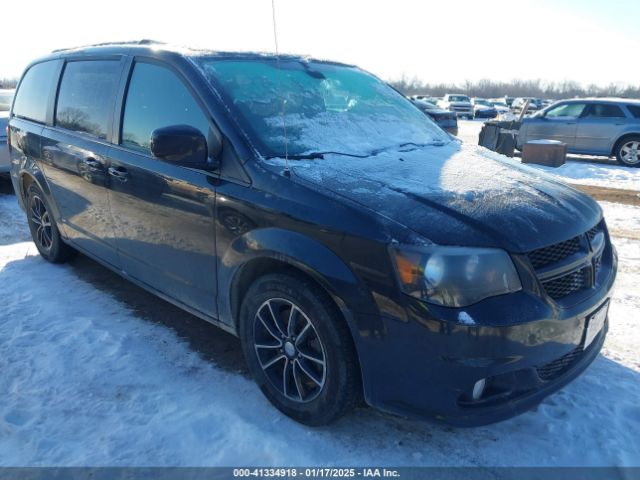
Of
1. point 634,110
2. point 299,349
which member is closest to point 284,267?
point 299,349

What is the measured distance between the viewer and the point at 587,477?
231 cm

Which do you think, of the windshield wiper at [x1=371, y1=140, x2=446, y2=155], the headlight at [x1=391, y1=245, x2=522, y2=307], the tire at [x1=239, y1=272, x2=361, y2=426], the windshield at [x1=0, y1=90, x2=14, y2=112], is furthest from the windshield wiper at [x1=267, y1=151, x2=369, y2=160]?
the windshield at [x1=0, y1=90, x2=14, y2=112]

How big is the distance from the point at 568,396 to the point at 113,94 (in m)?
3.43

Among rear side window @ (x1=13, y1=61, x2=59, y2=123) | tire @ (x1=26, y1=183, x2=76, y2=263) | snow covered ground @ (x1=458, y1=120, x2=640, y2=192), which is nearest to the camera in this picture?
rear side window @ (x1=13, y1=61, x2=59, y2=123)

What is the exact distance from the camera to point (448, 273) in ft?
6.74

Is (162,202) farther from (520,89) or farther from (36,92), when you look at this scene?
(520,89)

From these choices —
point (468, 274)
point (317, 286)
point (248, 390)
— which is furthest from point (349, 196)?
point (248, 390)

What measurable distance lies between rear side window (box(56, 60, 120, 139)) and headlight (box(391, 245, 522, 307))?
2.52 metres

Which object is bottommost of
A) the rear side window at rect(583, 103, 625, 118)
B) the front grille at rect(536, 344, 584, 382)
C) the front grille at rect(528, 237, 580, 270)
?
the front grille at rect(536, 344, 584, 382)

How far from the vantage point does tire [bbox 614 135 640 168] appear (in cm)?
1196

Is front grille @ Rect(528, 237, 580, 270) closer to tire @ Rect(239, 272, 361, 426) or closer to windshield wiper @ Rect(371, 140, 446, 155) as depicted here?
tire @ Rect(239, 272, 361, 426)

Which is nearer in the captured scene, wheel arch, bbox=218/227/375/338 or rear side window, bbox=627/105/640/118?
wheel arch, bbox=218/227/375/338

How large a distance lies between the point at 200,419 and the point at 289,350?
588 mm

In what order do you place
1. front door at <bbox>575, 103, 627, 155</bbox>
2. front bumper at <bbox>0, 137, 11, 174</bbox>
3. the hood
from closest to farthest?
the hood → front bumper at <bbox>0, 137, 11, 174</bbox> → front door at <bbox>575, 103, 627, 155</bbox>
